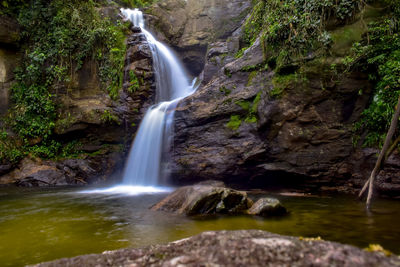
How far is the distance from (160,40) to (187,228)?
47.8 feet

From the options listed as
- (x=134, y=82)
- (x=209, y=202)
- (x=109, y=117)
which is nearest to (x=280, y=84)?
(x=209, y=202)

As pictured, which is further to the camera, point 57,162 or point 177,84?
point 177,84

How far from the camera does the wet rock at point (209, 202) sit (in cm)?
508

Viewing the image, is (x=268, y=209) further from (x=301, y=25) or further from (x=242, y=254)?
(x=301, y=25)

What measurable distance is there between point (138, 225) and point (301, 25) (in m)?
7.23

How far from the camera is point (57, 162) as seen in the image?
11.2m

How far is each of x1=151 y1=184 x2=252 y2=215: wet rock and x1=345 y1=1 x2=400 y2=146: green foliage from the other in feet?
13.4

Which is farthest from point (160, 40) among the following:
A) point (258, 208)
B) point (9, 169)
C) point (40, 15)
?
point (258, 208)

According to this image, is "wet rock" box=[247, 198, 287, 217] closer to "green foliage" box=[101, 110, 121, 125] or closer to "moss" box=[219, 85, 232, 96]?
"moss" box=[219, 85, 232, 96]

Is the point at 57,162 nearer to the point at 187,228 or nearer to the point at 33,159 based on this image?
the point at 33,159

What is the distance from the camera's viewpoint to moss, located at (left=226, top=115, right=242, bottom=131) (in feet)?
27.4

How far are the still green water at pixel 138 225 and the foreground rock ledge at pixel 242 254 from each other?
4.89ft

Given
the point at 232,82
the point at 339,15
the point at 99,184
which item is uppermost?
the point at 339,15

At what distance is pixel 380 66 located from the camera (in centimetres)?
646
